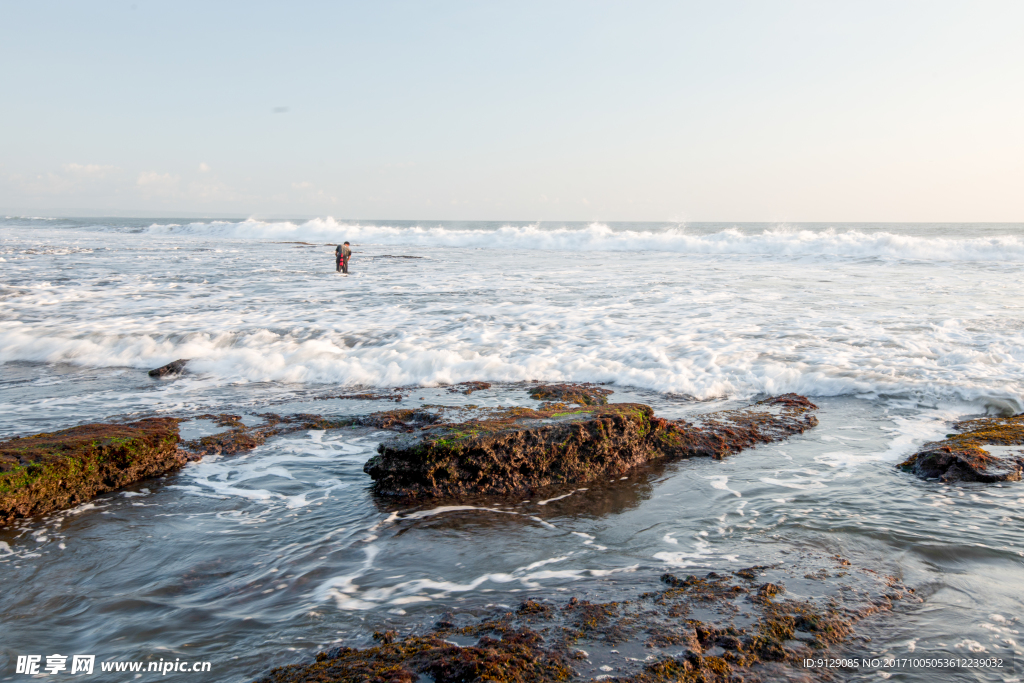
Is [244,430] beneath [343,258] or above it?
beneath

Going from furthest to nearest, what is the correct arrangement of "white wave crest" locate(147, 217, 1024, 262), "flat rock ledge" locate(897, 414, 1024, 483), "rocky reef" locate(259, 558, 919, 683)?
"white wave crest" locate(147, 217, 1024, 262)
"flat rock ledge" locate(897, 414, 1024, 483)
"rocky reef" locate(259, 558, 919, 683)

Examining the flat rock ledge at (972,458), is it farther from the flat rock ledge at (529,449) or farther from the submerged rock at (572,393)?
the submerged rock at (572,393)

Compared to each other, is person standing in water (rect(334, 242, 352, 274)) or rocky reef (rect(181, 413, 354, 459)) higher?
person standing in water (rect(334, 242, 352, 274))

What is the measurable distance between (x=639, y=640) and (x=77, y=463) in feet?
12.9

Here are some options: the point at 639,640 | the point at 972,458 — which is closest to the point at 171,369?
the point at 639,640

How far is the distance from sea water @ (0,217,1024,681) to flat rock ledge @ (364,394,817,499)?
0.75ft

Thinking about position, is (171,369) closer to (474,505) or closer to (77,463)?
(77,463)

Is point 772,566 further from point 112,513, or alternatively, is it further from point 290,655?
point 112,513

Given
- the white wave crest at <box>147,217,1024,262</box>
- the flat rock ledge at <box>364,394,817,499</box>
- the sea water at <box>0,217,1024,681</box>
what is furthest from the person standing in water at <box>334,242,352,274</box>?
the white wave crest at <box>147,217,1024,262</box>

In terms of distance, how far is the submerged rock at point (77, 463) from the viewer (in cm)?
378

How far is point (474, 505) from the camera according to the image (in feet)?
13.4

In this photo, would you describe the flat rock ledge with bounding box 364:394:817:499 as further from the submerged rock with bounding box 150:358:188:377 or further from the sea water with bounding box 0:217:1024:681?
the submerged rock with bounding box 150:358:188:377

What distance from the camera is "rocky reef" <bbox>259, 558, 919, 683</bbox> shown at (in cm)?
230

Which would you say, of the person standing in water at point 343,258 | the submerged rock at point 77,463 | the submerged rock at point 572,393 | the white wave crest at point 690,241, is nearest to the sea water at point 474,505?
the submerged rock at point 77,463
